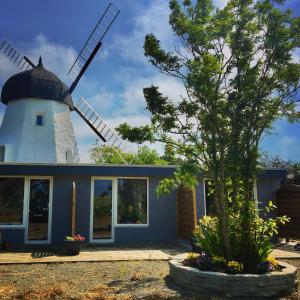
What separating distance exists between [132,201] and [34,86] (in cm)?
871

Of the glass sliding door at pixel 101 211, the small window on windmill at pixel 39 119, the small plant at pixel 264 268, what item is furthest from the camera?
the small window on windmill at pixel 39 119

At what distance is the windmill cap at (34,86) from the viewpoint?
1692 cm

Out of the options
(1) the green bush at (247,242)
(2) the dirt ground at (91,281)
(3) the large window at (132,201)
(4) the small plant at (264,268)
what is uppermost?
(3) the large window at (132,201)

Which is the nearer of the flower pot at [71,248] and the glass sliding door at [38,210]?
the flower pot at [71,248]

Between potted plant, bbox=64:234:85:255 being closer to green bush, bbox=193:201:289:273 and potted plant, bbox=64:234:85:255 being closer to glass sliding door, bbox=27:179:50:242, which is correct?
glass sliding door, bbox=27:179:50:242

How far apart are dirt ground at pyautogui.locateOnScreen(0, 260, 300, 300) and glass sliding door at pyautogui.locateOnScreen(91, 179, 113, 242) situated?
337 centimetres

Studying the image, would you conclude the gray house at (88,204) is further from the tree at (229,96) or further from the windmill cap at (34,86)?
the windmill cap at (34,86)

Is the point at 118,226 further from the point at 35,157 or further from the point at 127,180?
the point at 35,157

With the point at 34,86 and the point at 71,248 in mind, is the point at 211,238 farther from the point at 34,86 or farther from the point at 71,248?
the point at 34,86

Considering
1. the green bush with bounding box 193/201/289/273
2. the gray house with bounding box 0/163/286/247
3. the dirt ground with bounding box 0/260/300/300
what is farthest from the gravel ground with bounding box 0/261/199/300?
the gray house with bounding box 0/163/286/247

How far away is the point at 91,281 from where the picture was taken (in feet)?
20.5

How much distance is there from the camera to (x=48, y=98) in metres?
17.2

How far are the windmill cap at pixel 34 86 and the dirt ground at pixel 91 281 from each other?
11.0 m

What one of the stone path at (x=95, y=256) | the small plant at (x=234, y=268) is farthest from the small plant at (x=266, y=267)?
the stone path at (x=95, y=256)
